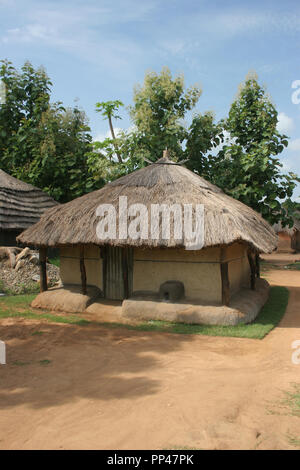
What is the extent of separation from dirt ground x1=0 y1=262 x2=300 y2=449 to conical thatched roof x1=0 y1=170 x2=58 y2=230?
810cm

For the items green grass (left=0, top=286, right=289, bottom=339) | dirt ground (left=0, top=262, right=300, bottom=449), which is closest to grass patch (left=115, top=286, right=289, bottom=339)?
green grass (left=0, top=286, right=289, bottom=339)

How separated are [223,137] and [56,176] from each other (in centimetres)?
791

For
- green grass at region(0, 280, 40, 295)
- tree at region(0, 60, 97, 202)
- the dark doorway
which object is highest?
tree at region(0, 60, 97, 202)

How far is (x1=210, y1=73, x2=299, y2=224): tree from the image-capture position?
15.4 metres

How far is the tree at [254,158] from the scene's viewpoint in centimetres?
1539

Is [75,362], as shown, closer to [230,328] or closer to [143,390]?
[143,390]

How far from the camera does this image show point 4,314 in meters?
9.11

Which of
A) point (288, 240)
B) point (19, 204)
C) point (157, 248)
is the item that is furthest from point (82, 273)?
point (288, 240)

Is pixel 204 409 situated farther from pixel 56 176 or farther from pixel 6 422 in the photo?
pixel 56 176

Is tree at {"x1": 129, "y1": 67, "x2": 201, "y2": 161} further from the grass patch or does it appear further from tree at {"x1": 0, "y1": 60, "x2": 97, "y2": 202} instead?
the grass patch

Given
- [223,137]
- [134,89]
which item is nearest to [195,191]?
[223,137]

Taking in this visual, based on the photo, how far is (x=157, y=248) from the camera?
28.9ft

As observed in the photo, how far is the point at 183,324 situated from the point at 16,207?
394 inches
